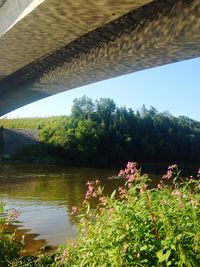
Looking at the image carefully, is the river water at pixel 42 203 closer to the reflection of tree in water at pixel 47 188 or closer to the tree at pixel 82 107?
the reflection of tree in water at pixel 47 188

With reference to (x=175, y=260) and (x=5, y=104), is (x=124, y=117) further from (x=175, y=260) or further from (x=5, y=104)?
(x=175, y=260)

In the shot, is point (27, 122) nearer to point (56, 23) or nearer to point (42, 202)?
point (42, 202)

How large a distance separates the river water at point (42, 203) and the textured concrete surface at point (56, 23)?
624 cm

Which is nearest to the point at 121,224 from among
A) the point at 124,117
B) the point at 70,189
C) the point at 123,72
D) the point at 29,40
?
the point at 29,40

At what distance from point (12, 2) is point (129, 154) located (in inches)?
1891

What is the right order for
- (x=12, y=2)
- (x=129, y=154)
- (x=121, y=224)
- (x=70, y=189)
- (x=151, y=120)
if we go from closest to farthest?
(x=121, y=224)
(x=12, y=2)
(x=70, y=189)
(x=129, y=154)
(x=151, y=120)

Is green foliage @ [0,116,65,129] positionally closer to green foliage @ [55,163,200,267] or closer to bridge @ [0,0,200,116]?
bridge @ [0,0,200,116]

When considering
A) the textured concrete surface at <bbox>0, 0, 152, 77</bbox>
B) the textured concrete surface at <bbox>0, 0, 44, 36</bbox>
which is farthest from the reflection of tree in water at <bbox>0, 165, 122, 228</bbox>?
the textured concrete surface at <bbox>0, 0, 44, 36</bbox>

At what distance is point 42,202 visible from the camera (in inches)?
869

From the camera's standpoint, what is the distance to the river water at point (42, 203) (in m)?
14.8

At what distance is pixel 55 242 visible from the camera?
547 inches

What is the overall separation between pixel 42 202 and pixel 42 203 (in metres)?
0.33

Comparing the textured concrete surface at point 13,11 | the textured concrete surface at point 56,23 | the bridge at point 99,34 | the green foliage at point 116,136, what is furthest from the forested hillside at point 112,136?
the textured concrete surface at point 13,11

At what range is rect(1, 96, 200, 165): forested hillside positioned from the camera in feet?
178
